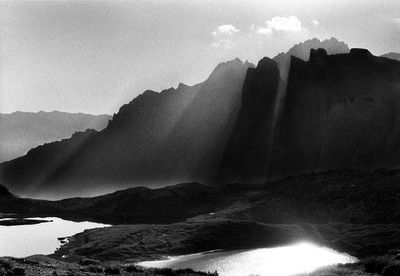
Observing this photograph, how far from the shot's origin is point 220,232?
7318 inches

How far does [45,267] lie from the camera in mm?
59812

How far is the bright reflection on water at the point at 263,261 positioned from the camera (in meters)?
121

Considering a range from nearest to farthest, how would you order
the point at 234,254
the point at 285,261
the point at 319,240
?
the point at 285,261, the point at 234,254, the point at 319,240

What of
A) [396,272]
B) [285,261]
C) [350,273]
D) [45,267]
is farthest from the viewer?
[285,261]

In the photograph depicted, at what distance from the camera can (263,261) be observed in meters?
137

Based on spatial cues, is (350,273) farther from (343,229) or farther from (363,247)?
(343,229)

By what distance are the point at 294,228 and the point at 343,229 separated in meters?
19.6

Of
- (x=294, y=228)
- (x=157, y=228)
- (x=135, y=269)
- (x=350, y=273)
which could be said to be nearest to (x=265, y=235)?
(x=294, y=228)

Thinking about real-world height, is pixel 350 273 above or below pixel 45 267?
below

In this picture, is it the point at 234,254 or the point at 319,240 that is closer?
the point at 234,254

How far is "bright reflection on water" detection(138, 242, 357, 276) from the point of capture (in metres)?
121

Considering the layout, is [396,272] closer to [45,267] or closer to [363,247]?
[45,267]

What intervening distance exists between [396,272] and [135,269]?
43095 mm

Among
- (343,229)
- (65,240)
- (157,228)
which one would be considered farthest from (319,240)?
(65,240)
